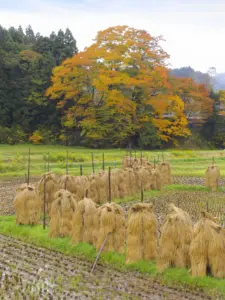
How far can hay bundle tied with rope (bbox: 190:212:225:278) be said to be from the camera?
7816mm

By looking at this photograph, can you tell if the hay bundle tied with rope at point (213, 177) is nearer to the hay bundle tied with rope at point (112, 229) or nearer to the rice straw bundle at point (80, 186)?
the rice straw bundle at point (80, 186)

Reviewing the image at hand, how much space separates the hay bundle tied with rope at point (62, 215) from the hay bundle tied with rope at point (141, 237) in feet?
7.97

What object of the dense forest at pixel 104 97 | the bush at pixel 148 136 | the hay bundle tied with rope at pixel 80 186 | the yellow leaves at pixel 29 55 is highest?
the yellow leaves at pixel 29 55

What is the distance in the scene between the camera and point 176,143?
3812cm

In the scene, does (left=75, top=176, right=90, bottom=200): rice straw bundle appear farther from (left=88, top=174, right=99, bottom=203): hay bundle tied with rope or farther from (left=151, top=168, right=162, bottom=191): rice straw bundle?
(left=151, top=168, right=162, bottom=191): rice straw bundle

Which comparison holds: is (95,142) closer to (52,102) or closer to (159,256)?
(52,102)

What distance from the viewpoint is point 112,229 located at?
30.7 ft

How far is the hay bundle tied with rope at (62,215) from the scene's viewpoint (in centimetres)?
1073

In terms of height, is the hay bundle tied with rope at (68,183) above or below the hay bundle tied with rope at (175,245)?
above

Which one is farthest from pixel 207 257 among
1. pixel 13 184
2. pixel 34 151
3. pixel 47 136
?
pixel 47 136

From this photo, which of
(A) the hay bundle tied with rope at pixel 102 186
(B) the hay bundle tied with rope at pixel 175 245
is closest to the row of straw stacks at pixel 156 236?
(B) the hay bundle tied with rope at pixel 175 245

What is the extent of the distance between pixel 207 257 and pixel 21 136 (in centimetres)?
3317

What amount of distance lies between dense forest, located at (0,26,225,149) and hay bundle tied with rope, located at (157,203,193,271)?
2430 centimetres

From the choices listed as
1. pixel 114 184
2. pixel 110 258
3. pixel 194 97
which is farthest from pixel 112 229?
pixel 194 97
